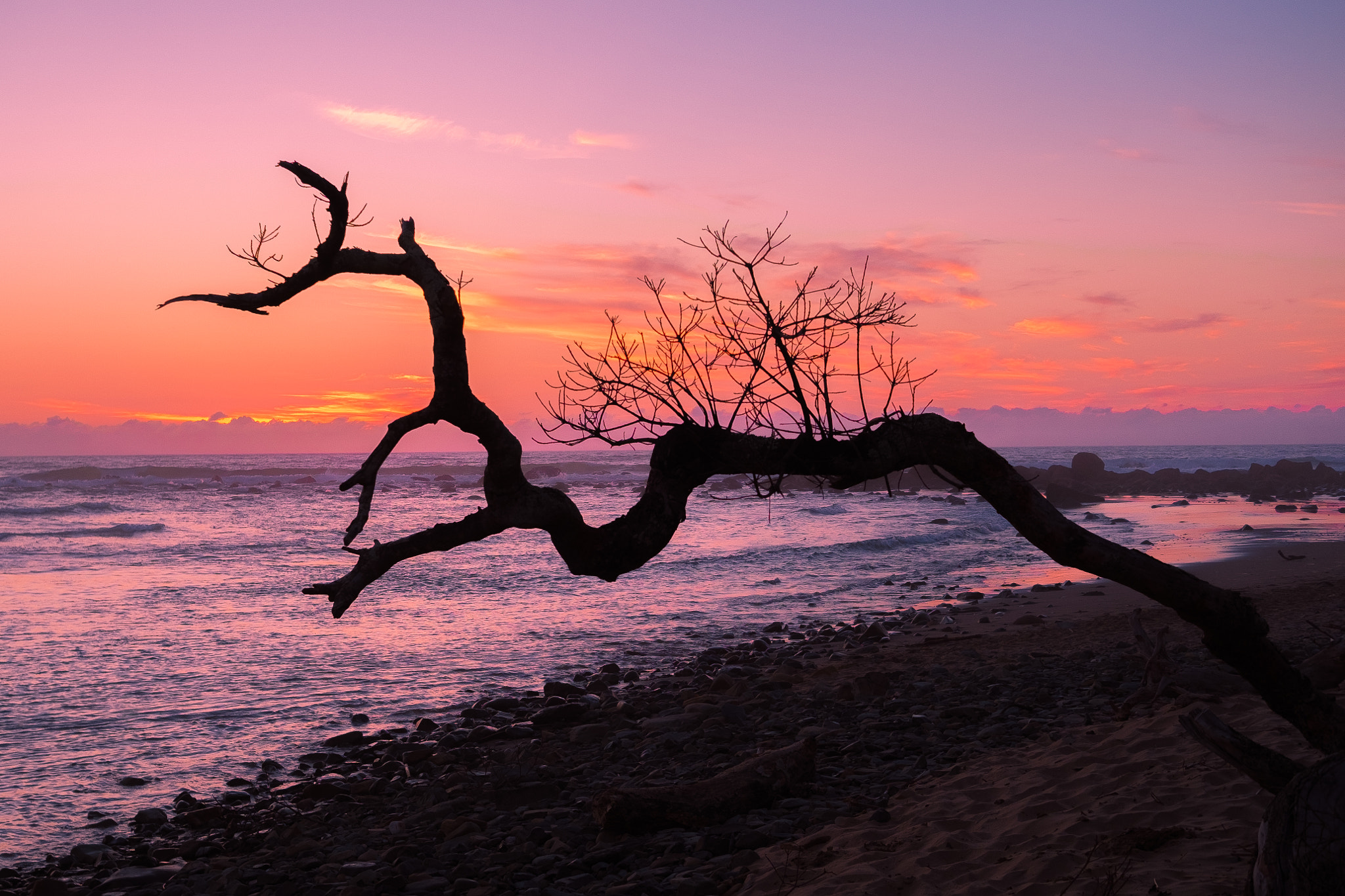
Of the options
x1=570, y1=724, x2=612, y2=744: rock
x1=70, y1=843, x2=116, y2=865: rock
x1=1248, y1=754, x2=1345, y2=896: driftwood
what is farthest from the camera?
x1=570, y1=724, x2=612, y2=744: rock

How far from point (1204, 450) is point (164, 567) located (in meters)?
176

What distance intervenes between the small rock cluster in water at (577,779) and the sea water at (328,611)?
3.33ft

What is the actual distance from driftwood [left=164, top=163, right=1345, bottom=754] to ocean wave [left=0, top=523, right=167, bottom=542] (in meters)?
38.5

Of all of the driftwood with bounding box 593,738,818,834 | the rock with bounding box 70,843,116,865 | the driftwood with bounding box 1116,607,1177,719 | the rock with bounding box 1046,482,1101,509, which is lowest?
the rock with bounding box 70,843,116,865

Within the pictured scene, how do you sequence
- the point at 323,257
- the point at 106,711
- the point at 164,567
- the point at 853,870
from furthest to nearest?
the point at 164,567, the point at 106,711, the point at 853,870, the point at 323,257

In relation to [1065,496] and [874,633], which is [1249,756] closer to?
[874,633]

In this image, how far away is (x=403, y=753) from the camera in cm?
1080

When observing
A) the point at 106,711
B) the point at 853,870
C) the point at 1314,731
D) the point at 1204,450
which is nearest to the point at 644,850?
the point at 853,870

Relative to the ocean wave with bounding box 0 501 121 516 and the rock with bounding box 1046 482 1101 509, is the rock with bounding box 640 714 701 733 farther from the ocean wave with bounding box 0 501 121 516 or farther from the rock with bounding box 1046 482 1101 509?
the ocean wave with bounding box 0 501 121 516

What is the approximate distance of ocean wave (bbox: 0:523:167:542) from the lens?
3719 cm

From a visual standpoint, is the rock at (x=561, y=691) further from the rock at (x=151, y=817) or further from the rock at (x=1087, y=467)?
the rock at (x=1087, y=467)

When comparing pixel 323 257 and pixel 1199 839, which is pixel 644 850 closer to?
pixel 1199 839

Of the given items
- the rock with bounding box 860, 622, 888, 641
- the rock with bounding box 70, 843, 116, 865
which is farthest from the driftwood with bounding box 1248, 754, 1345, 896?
the rock with bounding box 860, 622, 888, 641

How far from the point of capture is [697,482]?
6.50 meters
